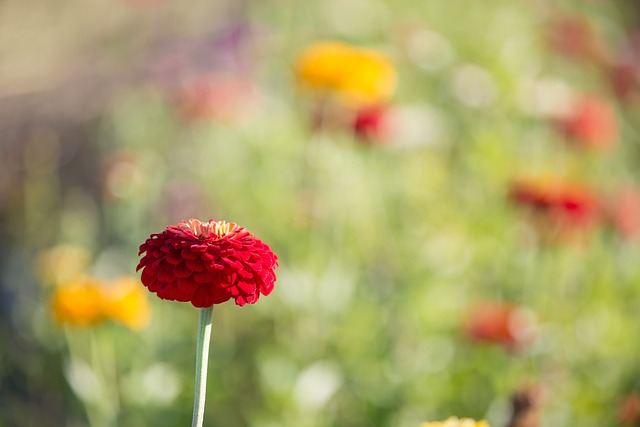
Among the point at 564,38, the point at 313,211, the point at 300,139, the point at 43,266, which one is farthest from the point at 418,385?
the point at 564,38

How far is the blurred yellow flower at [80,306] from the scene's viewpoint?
1643 millimetres

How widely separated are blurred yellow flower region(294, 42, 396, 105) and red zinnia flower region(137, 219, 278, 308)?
44.7 inches

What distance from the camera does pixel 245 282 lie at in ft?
2.97

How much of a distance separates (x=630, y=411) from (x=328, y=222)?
1.18 m

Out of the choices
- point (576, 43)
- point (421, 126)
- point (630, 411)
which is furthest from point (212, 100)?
point (576, 43)

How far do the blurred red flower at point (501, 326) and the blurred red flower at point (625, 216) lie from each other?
1.85 feet

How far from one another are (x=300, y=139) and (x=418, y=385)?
151 centimetres

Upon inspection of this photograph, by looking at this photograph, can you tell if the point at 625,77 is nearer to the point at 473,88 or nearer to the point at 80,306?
the point at 473,88

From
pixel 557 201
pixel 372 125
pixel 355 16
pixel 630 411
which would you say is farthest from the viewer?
pixel 355 16

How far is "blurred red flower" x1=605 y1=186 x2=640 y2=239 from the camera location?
2516 millimetres

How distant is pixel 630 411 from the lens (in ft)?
5.80

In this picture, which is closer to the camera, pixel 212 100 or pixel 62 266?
pixel 62 266

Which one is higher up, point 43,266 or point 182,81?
point 182,81

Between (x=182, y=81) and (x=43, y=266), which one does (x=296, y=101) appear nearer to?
(x=182, y=81)
